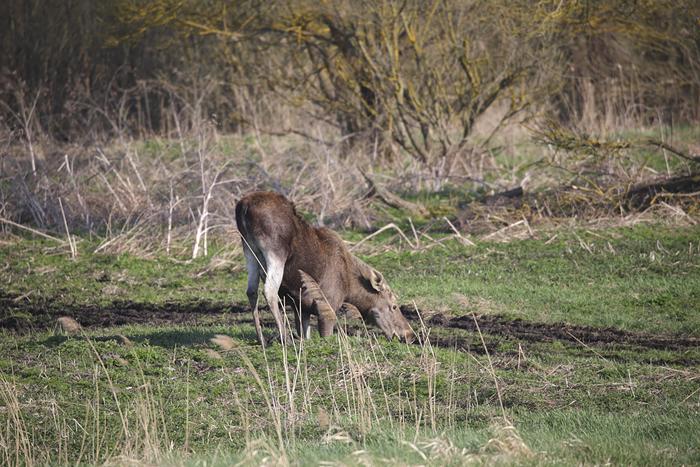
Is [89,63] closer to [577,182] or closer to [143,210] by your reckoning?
[143,210]

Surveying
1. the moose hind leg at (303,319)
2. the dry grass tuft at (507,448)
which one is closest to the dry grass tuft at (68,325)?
the moose hind leg at (303,319)

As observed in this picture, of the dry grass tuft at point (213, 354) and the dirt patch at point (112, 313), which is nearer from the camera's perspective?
the dry grass tuft at point (213, 354)

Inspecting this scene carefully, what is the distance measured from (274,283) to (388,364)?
4.57ft

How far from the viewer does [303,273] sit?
9.52 metres

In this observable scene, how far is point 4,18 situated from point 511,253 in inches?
660

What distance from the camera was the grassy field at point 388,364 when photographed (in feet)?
21.0

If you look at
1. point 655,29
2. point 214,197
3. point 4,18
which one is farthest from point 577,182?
point 4,18

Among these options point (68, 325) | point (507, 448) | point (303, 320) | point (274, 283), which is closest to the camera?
point (507, 448)

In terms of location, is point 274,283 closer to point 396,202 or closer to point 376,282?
point 376,282

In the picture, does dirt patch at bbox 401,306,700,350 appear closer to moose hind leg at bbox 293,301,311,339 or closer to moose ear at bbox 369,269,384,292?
moose ear at bbox 369,269,384,292

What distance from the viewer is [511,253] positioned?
13578 mm

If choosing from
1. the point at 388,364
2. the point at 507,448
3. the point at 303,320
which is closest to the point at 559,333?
the point at 388,364

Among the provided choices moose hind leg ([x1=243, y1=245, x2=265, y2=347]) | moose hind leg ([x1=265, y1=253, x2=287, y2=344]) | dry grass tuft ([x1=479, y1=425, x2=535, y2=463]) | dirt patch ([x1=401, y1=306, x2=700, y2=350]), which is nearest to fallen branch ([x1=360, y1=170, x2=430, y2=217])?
dirt patch ([x1=401, y1=306, x2=700, y2=350])

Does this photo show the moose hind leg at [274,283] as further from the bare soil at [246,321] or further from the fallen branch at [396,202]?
the fallen branch at [396,202]
